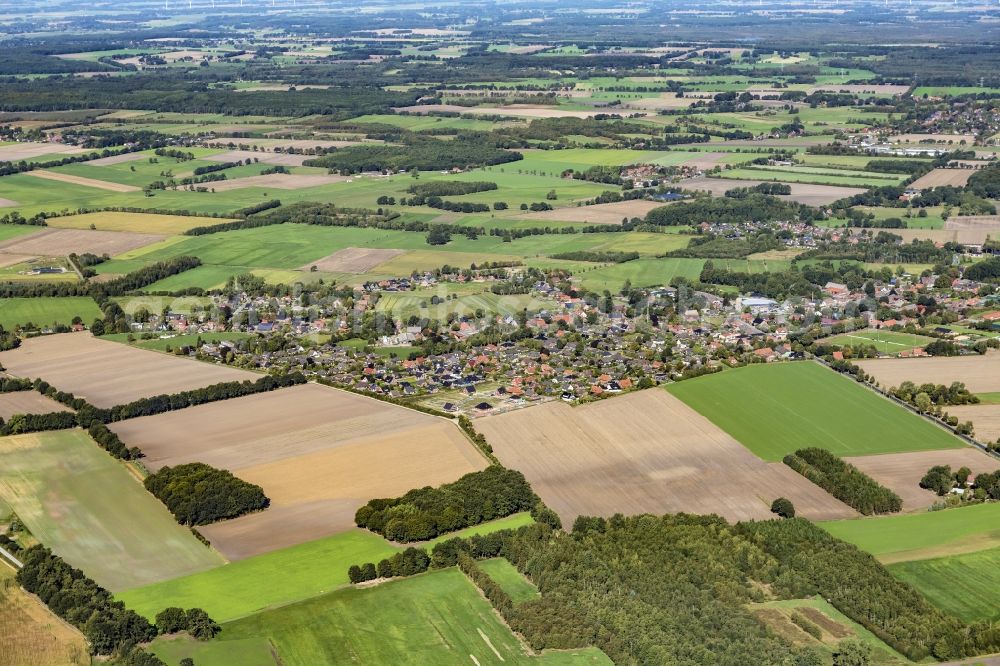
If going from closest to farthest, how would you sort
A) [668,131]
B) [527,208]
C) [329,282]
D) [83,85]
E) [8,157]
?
[329,282] < [527,208] < [8,157] < [668,131] < [83,85]

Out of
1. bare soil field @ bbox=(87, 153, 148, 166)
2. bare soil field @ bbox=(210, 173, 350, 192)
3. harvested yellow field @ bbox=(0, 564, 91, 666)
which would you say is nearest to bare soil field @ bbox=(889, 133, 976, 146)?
bare soil field @ bbox=(210, 173, 350, 192)

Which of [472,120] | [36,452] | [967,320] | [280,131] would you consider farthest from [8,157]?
[967,320]

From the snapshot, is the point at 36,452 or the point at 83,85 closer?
the point at 36,452

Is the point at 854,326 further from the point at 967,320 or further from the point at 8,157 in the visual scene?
the point at 8,157

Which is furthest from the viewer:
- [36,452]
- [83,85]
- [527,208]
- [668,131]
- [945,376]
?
[83,85]

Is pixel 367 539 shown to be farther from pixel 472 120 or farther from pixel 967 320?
pixel 472 120
